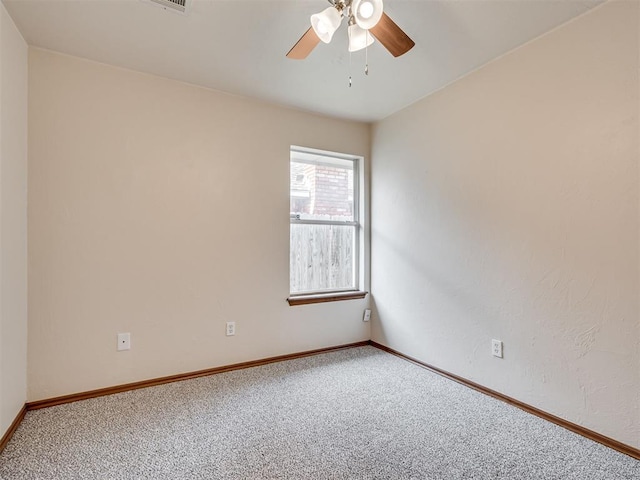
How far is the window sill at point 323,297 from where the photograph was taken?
3150 mm

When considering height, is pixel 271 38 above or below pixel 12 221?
above

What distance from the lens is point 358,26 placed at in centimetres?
170

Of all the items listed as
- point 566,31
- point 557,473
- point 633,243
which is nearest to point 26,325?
point 557,473

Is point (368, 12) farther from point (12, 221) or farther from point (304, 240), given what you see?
point (12, 221)

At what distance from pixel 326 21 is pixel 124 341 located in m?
2.50

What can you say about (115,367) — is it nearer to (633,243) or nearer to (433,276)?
(433,276)

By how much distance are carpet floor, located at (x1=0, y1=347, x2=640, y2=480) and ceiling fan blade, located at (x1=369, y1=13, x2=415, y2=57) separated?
2.17m

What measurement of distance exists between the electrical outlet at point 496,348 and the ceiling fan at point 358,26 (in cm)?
203

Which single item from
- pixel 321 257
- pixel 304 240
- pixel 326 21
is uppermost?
pixel 326 21

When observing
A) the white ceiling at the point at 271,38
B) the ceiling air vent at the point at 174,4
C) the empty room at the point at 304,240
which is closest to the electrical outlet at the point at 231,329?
the empty room at the point at 304,240

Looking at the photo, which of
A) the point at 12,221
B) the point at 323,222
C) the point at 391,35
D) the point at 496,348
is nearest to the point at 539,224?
the point at 496,348

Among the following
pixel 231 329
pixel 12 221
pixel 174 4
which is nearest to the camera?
pixel 174 4

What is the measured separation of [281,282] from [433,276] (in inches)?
54.4

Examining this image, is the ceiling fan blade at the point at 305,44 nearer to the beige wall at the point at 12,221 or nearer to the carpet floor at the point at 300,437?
the beige wall at the point at 12,221
